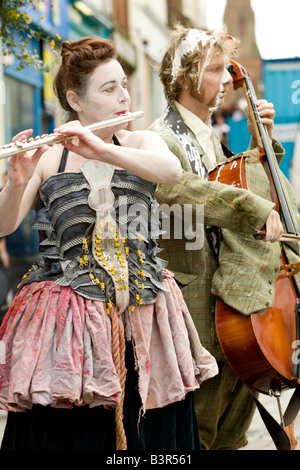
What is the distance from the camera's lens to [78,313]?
249 centimetres

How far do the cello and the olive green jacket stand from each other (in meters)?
0.04

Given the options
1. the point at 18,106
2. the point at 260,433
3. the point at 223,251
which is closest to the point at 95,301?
the point at 223,251

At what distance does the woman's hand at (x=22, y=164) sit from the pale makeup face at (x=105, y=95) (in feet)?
0.90

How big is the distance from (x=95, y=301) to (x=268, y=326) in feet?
3.18

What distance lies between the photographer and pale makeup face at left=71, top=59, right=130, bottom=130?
266cm

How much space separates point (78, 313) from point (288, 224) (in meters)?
1.11

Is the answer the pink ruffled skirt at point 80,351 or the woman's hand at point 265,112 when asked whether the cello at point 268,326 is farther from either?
the pink ruffled skirt at point 80,351

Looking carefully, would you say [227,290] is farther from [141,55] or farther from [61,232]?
[141,55]

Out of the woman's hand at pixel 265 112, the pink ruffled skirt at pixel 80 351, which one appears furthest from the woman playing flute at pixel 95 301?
the woman's hand at pixel 265 112

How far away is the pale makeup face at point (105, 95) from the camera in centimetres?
266

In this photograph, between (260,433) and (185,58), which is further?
(260,433)

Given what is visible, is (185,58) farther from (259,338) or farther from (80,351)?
(80,351)

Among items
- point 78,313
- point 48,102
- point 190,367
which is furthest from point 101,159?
point 48,102

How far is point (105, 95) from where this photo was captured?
8.76 feet
